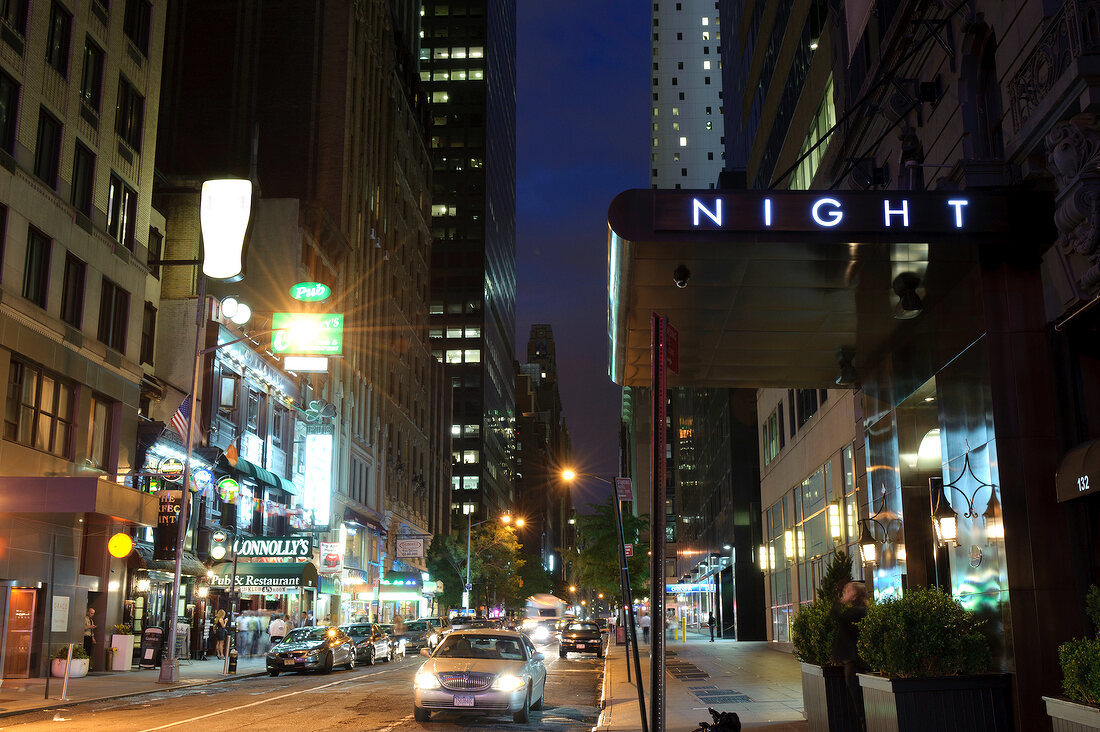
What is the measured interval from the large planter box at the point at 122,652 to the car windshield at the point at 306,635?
482cm

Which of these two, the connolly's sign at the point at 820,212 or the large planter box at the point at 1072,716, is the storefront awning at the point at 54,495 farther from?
the large planter box at the point at 1072,716

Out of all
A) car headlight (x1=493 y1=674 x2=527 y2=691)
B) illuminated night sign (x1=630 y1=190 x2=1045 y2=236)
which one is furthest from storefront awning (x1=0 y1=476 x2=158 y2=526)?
illuminated night sign (x1=630 y1=190 x2=1045 y2=236)

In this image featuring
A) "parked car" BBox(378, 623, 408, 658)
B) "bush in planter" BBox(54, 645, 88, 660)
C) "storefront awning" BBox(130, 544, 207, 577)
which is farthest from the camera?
"parked car" BBox(378, 623, 408, 658)

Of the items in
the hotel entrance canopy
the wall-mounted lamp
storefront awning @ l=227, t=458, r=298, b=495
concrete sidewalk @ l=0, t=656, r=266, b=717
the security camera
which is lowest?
concrete sidewalk @ l=0, t=656, r=266, b=717

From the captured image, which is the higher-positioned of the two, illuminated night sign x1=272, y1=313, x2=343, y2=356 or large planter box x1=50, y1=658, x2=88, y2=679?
illuminated night sign x1=272, y1=313, x2=343, y2=356

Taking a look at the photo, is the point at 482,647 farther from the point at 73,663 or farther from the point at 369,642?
the point at 369,642

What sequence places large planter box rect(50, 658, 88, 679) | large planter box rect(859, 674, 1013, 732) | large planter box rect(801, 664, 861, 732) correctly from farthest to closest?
1. large planter box rect(50, 658, 88, 679)
2. large planter box rect(801, 664, 861, 732)
3. large planter box rect(859, 674, 1013, 732)

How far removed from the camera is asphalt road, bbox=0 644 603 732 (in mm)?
16984

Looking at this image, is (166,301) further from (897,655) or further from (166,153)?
(897,655)

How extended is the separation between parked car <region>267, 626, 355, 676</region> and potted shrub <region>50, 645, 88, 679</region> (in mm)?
5262

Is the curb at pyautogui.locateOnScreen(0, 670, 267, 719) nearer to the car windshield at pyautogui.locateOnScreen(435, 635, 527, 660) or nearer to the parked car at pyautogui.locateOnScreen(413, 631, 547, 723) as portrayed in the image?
the parked car at pyautogui.locateOnScreen(413, 631, 547, 723)

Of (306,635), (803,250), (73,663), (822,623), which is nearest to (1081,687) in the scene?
(822,623)

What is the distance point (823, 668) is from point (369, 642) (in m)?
27.1

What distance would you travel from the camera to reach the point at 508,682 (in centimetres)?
1767
